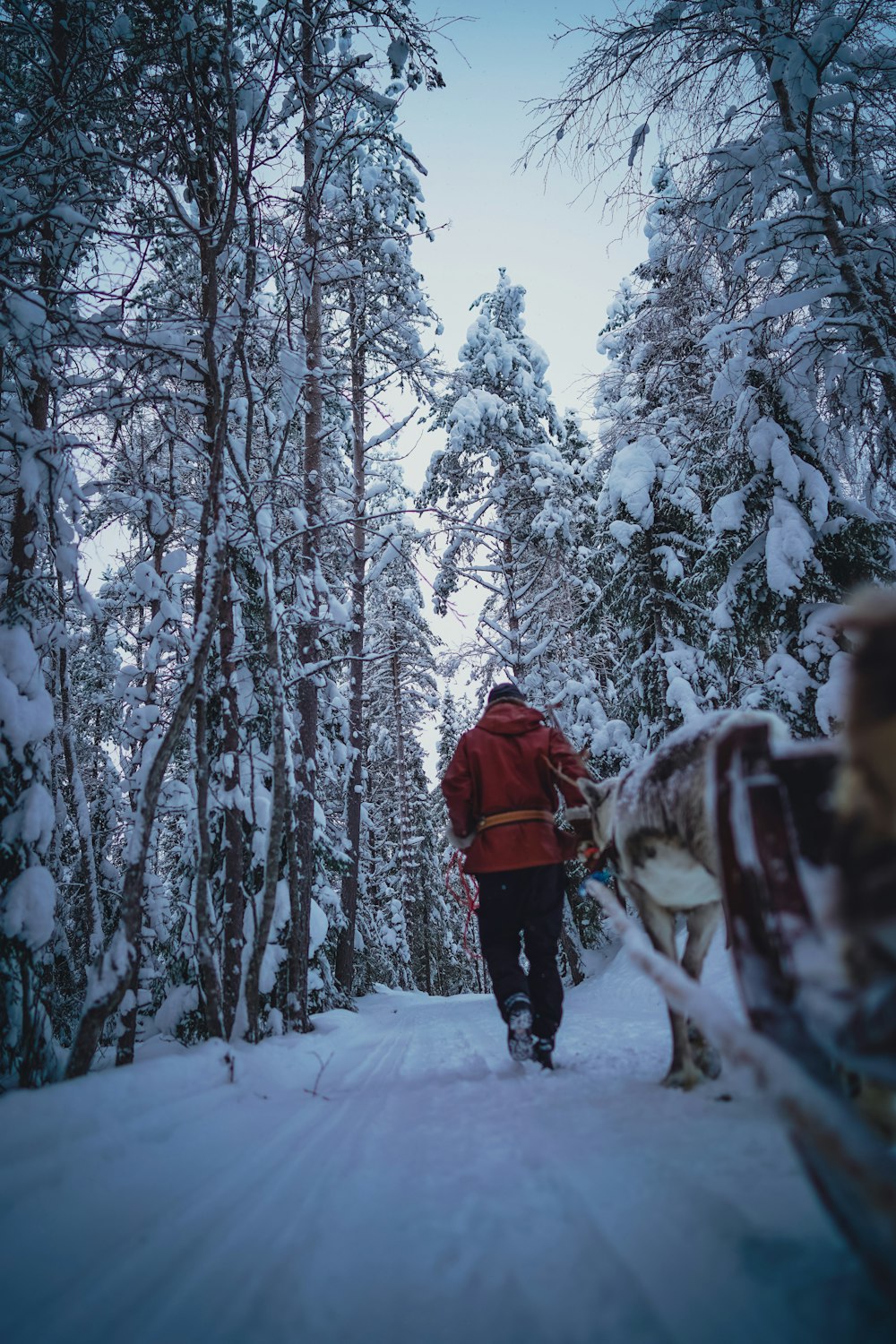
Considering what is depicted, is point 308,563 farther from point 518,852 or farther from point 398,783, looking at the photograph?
point 398,783

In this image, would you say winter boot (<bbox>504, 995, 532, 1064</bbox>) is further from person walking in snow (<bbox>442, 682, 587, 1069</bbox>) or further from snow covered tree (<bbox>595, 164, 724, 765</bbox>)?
snow covered tree (<bbox>595, 164, 724, 765</bbox>)

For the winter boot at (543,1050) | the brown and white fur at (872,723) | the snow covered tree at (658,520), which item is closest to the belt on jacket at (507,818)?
the winter boot at (543,1050)

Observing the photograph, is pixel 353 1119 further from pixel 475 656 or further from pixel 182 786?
pixel 475 656

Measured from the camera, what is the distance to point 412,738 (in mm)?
25953

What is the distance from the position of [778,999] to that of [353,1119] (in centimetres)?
240

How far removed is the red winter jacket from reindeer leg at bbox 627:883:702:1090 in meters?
0.87

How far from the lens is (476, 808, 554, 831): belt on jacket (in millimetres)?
3998

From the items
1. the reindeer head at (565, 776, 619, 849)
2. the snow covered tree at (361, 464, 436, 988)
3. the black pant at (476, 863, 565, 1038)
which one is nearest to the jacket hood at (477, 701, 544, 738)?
the reindeer head at (565, 776, 619, 849)

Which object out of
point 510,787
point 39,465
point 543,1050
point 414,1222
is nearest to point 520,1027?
point 543,1050

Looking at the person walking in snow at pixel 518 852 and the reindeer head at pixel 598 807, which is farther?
the person walking in snow at pixel 518 852

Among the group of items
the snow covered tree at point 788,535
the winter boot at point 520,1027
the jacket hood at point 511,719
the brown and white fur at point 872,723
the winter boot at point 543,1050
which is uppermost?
the snow covered tree at point 788,535

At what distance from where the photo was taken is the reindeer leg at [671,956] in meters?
2.76

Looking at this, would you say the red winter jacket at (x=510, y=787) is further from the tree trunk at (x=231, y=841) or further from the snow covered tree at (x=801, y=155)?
the snow covered tree at (x=801, y=155)

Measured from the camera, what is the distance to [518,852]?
3908mm
